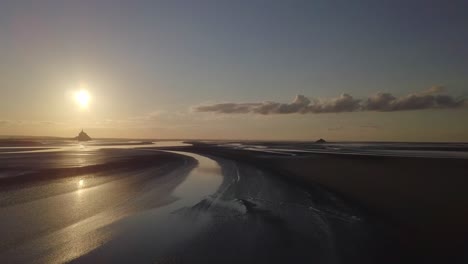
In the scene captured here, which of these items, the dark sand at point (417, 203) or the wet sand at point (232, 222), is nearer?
the wet sand at point (232, 222)

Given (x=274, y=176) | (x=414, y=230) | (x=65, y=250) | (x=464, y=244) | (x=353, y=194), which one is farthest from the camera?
(x=274, y=176)

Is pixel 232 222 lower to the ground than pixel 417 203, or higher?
lower

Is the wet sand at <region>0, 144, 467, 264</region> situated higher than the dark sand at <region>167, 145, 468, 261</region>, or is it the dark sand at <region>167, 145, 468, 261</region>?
the dark sand at <region>167, 145, 468, 261</region>

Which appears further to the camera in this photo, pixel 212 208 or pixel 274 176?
pixel 274 176

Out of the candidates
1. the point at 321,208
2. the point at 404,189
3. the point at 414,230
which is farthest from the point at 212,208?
the point at 404,189

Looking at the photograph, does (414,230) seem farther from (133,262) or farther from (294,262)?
(133,262)

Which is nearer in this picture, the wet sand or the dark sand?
the wet sand

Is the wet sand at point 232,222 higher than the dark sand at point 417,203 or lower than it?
lower

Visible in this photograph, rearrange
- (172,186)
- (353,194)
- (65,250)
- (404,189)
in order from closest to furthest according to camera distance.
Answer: (65,250) < (353,194) < (404,189) < (172,186)

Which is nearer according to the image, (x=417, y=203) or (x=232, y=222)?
(x=232, y=222)
